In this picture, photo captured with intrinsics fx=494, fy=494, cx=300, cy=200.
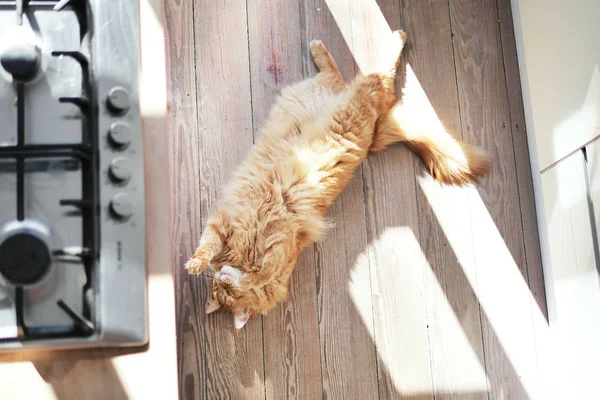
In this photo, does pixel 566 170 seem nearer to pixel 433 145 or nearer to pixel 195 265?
pixel 433 145

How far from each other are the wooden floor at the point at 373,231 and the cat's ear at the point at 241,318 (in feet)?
0.29

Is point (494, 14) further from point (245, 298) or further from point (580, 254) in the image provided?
point (245, 298)

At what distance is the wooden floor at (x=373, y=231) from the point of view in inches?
71.6

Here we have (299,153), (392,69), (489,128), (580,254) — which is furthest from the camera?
(489,128)

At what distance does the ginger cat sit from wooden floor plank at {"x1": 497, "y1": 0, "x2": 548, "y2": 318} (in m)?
0.31

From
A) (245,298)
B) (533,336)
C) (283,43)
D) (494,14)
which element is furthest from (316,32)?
(533,336)

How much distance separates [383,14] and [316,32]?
0.29 metres

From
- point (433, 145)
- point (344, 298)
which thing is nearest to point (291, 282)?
point (344, 298)

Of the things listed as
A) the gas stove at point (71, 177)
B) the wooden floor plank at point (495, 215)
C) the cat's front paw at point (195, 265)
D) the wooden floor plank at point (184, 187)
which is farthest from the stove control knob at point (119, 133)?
the wooden floor plank at point (495, 215)

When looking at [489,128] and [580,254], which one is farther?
[489,128]

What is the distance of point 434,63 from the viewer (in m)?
2.04

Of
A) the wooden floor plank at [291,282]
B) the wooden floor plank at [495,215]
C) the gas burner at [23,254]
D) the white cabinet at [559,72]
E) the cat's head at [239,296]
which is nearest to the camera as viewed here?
the gas burner at [23,254]

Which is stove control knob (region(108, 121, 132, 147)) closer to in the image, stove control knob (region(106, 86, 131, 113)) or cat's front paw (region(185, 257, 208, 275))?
stove control knob (region(106, 86, 131, 113))

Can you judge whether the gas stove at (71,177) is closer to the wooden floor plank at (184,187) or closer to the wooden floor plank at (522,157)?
the wooden floor plank at (184,187)
